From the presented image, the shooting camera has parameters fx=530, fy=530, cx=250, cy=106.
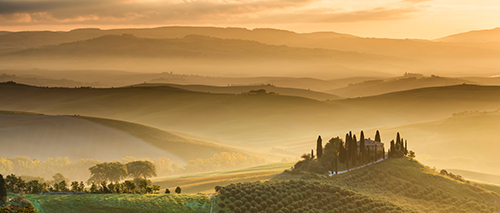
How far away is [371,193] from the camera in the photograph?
101 m

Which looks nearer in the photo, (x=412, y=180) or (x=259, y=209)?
(x=259, y=209)

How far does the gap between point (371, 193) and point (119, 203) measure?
154ft

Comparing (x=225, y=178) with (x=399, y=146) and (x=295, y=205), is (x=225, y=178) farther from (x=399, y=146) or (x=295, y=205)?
(x=295, y=205)

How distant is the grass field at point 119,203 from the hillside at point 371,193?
17.5 ft

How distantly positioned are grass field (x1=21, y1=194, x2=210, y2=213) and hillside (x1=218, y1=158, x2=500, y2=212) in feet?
17.5

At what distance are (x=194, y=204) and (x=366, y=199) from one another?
3036 centimetres

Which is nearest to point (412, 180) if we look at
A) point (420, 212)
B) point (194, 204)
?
point (420, 212)

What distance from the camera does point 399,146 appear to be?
436ft

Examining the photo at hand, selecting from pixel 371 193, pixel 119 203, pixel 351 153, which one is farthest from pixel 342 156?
pixel 119 203

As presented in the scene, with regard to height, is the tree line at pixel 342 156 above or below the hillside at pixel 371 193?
above

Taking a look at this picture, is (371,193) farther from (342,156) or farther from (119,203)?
(119,203)

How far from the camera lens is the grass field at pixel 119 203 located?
8388 centimetres

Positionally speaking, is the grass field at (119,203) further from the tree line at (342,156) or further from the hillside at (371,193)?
the tree line at (342,156)

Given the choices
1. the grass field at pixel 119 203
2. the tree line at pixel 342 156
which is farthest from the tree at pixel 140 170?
the grass field at pixel 119 203
